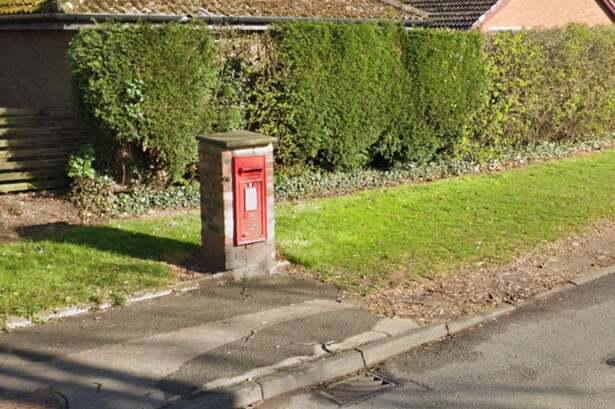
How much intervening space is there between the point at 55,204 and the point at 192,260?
309 cm

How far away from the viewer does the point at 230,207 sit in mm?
7668

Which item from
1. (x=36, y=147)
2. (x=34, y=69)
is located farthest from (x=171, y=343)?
(x=34, y=69)

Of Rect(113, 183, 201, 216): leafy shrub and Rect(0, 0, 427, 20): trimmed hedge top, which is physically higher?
Rect(0, 0, 427, 20): trimmed hedge top

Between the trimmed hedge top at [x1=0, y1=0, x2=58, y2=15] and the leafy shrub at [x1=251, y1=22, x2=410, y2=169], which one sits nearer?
the leafy shrub at [x1=251, y1=22, x2=410, y2=169]

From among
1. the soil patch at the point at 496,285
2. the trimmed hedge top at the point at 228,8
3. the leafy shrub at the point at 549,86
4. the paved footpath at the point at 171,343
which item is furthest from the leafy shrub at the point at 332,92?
the paved footpath at the point at 171,343

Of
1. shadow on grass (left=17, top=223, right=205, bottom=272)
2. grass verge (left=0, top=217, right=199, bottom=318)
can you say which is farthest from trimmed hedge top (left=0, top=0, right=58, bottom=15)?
grass verge (left=0, top=217, right=199, bottom=318)

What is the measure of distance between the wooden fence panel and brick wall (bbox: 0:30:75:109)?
56.6 inches

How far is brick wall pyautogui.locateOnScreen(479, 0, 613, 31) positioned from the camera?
22.9 meters

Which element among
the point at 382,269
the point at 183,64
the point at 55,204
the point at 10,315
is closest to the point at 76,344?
the point at 10,315

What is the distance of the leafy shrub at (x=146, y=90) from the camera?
10109mm

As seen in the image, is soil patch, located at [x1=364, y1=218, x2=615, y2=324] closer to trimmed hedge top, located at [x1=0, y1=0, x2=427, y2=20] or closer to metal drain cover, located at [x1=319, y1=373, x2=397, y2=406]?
metal drain cover, located at [x1=319, y1=373, x2=397, y2=406]

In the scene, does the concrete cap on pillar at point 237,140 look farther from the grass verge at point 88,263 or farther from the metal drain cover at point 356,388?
the metal drain cover at point 356,388

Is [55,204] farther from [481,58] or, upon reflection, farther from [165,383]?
[481,58]

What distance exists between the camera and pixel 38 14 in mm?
12523
